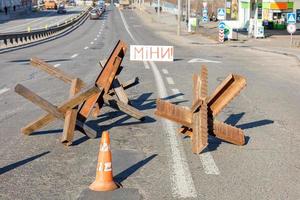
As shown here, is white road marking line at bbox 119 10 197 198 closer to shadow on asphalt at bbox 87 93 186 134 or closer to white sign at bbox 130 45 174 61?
shadow on asphalt at bbox 87 93 186 134

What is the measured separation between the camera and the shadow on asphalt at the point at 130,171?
6.39m

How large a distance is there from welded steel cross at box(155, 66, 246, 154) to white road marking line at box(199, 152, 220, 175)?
0.21 metres

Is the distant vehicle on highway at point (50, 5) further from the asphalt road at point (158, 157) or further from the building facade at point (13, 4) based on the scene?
the asphalt road at point (158, 157)

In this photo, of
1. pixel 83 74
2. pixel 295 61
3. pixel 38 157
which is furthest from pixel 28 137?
pixel 295 61

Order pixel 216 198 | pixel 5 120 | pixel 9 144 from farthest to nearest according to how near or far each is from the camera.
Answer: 1. pixel 5 120
2. pixel 9 144
3. pixel 216 198

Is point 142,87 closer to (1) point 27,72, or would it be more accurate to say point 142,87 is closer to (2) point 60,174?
(1) point 27,72

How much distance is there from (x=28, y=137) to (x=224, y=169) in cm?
334

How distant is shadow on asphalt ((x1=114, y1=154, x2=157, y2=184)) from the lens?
6.39m

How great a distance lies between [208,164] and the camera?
705 cm

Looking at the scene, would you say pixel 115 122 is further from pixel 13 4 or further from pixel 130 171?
pixel 13 4

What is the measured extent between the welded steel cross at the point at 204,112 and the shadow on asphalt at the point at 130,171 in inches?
31.5

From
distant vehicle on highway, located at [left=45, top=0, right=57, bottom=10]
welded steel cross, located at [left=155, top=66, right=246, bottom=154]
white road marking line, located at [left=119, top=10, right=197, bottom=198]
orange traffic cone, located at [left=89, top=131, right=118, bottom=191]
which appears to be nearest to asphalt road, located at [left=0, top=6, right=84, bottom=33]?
distant vehicle on highway, located at [left=45, top=0, right=57, bottom=10]

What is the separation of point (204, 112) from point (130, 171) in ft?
5.61

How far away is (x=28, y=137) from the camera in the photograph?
857 centimetres
